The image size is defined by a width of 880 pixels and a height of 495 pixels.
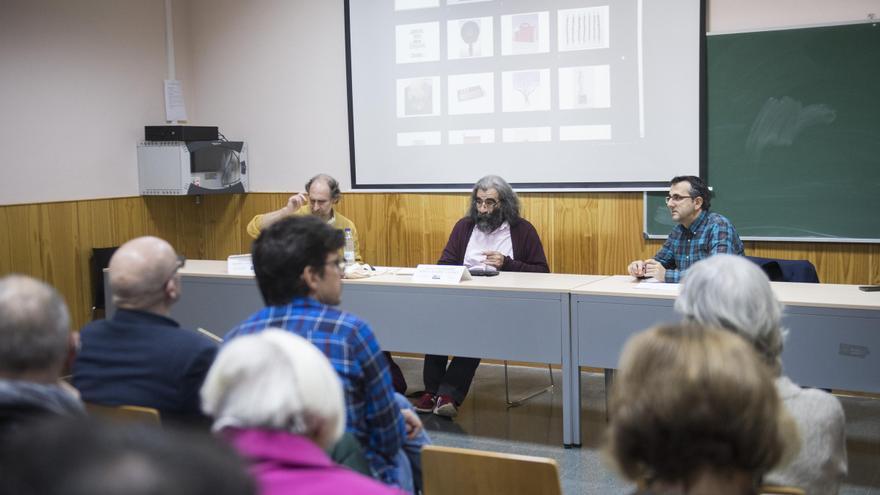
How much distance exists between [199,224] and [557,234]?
2.76 metres

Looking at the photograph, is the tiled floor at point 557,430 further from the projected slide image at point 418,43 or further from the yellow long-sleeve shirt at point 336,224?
the projected slide image at point 418,43

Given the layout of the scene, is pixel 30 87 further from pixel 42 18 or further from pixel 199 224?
pixel 199 224

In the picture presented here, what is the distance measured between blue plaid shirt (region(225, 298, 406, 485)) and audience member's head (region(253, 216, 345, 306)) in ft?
0.15

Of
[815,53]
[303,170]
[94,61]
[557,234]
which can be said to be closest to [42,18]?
[94,61]

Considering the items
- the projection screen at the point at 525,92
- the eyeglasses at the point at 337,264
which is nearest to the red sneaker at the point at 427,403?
the projection screen at the point at 525,92

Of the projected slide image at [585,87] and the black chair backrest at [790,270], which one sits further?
the projected slide image at [585,87]

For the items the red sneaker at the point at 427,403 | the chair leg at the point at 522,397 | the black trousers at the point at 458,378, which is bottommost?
the chair leg at the point at 522,397

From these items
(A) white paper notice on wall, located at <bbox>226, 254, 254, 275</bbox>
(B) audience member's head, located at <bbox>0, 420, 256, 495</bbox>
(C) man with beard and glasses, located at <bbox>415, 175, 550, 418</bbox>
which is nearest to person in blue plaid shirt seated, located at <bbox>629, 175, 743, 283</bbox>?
(C) man with beard and glasses, located at <bbox>415, 175, 550, 418</bbox>

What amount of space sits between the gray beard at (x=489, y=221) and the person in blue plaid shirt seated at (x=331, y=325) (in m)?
2.53

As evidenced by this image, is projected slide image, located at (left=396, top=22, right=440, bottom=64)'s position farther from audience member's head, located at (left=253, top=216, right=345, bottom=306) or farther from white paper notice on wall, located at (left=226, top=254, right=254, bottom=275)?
audience member's head, located at (left=253, top=216, right=345, bottom=306)

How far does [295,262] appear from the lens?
2258 mm

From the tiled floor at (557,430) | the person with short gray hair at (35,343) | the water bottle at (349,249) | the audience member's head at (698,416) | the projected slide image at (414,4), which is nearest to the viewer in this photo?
the audience member's head at (698,416)

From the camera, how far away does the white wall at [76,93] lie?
5223mm

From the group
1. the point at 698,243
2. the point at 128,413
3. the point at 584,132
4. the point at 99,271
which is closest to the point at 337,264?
the point at 128,413
